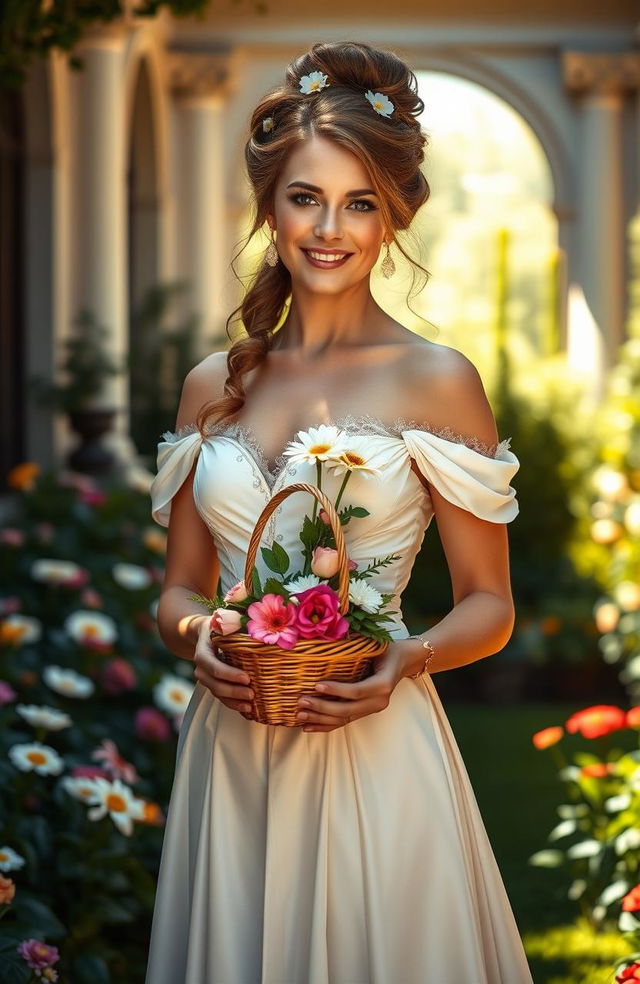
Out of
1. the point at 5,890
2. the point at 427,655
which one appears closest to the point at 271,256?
the point at 427,655

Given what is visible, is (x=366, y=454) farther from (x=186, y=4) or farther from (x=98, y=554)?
(x=98, y=554)

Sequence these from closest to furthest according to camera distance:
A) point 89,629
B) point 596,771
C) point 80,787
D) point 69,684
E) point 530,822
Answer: point 80,787 → point 596,771 → point 69,684 → point 89,629 → point 530,822

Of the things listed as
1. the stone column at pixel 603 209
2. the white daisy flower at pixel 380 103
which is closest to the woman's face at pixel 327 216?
the white daisy flower at pixel 380 103

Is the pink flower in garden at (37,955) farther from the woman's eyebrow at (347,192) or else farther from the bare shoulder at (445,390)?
the woman's eyebrow at (347,192)

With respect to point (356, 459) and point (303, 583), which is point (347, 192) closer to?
point (356, 459)

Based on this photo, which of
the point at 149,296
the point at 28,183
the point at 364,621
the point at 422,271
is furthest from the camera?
the point at 149,296

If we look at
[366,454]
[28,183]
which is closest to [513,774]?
[28,183]

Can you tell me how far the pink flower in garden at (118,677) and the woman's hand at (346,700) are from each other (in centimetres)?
251

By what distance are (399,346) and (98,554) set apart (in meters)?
3.88

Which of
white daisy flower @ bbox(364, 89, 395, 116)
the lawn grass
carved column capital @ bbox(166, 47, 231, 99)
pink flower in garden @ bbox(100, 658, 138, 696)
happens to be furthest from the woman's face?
carved column capital @ bbox(166, 47, 231, 99)

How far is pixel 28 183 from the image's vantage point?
8.09m

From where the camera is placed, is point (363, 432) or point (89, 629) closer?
point (363, 432)

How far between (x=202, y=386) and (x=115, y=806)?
1.27 meters

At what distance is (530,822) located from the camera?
589 centimetres
